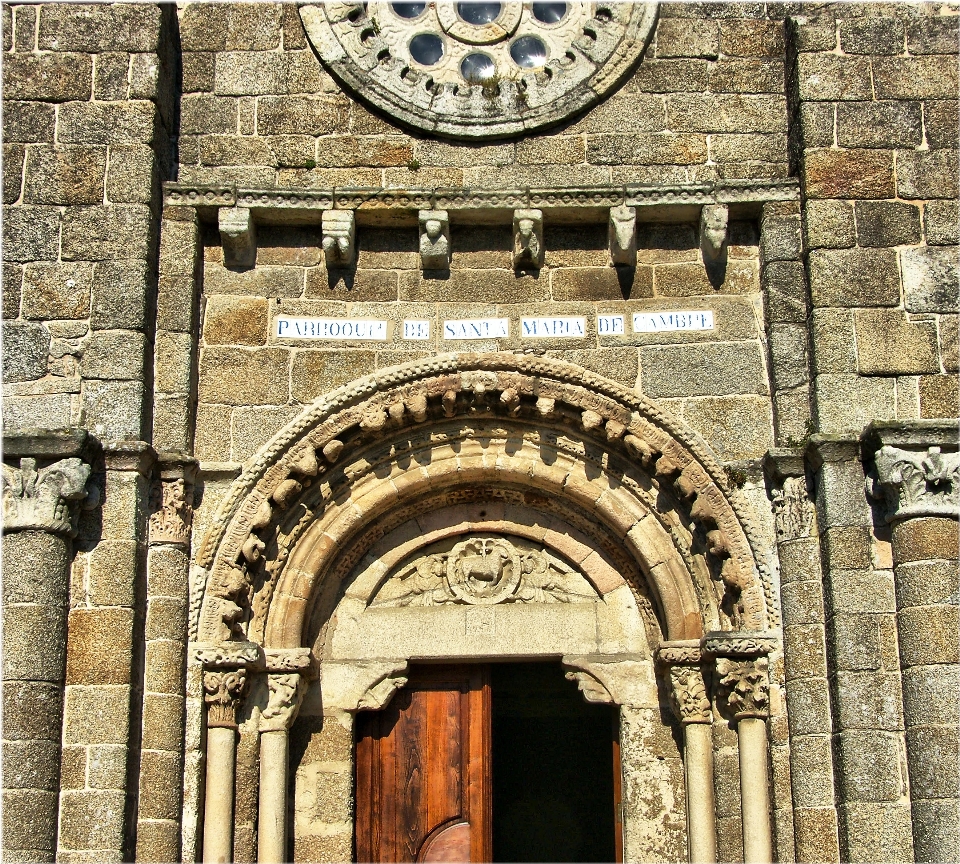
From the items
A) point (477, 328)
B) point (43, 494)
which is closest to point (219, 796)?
point (43, 494)

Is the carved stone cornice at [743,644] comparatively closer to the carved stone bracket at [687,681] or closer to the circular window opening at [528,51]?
the carved stone bracket at [687,681]

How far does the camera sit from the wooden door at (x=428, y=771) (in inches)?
300

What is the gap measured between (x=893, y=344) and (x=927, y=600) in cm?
155

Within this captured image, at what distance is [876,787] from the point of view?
6.55 meters

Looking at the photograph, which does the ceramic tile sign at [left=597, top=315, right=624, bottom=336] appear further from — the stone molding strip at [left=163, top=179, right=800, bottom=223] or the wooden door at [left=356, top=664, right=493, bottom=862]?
the wooden door at [left=356, top=664, right=493, bottom=862]

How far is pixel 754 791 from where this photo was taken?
6.93 metres

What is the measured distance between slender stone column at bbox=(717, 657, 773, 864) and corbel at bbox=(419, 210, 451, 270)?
3008 mm

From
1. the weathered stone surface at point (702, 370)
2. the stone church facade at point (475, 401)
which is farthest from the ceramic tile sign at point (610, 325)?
the weathered stone surface at point (702, 370)

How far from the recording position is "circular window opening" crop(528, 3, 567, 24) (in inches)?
331

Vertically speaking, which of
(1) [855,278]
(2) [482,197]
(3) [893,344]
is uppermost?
(2) [482,197]

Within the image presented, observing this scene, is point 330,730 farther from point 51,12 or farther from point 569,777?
point 569,777

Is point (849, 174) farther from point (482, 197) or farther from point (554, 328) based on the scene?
point (482, 197)

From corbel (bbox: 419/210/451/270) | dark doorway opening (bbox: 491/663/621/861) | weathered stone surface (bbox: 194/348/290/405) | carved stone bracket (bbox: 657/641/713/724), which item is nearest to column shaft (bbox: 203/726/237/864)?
weathered stone surface (bbox: 194/348/290/405)

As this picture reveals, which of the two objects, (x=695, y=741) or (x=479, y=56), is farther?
(x=479, y=56)
